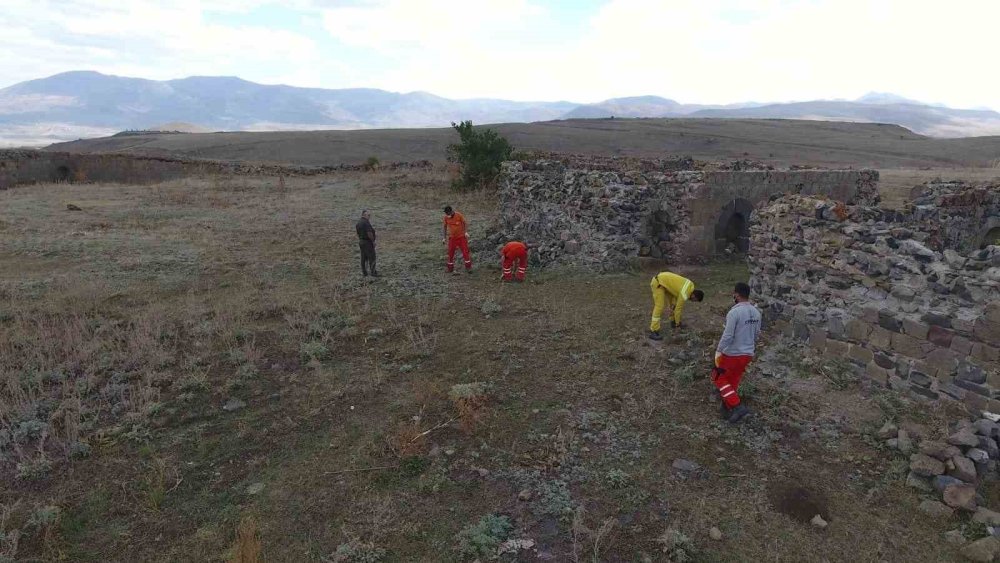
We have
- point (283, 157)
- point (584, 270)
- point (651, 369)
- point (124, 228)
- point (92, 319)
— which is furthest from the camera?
point (283, 157)

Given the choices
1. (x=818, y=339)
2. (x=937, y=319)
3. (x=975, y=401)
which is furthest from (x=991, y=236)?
(x=975, y=401)

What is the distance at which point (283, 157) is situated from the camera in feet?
176

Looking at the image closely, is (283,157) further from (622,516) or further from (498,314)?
(622,516)

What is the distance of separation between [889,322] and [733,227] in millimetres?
7018

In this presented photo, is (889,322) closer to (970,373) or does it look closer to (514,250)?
(970,373)

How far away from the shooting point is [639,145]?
57.9 meters

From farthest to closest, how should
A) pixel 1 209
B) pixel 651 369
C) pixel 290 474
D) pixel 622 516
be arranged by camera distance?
pixel 1 209 → pixel 651 369 → pixel 290 474 → pixel 622 516

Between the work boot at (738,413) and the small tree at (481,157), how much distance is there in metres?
18.6

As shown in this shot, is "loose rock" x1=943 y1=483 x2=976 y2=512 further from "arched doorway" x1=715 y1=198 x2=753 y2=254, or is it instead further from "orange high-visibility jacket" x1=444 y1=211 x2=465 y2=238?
"orange high-visibility jacket" x1=444 y1=211 x2=465 y2=238

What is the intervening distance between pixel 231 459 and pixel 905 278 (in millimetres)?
7534

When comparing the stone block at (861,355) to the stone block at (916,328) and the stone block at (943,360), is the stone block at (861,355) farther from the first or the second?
the stone block at (943,360)

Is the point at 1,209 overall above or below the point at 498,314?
above

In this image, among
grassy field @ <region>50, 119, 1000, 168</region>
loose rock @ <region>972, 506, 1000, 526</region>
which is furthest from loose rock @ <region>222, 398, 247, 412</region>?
grassy field @ <region>50, 119, 1000, 168</region>

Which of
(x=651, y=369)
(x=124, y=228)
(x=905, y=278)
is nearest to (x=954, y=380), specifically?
(x=905, y=278)
